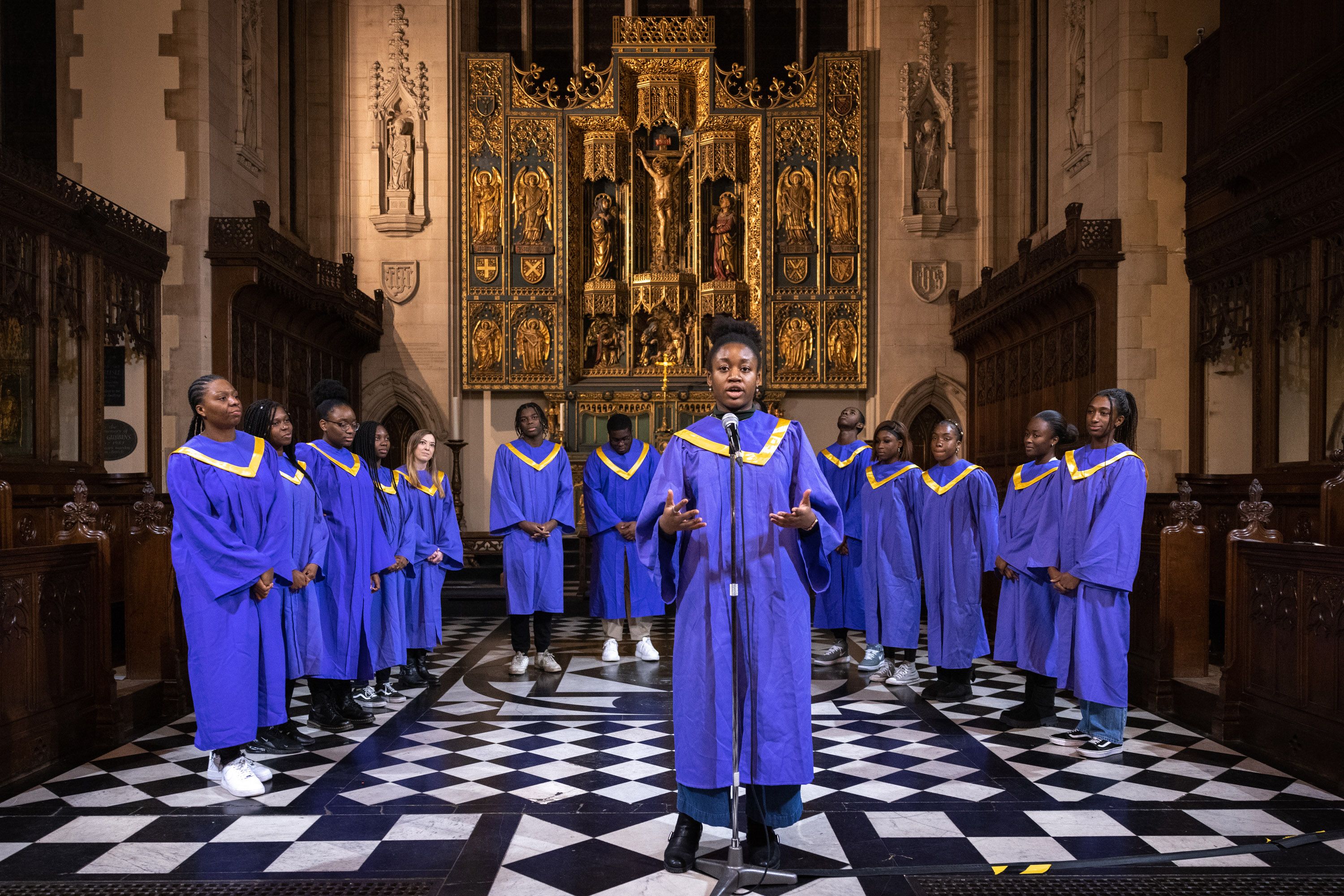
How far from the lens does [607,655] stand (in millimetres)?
7906

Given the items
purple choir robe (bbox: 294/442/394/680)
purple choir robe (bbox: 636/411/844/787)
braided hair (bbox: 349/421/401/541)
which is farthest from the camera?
braided hair (bbox: 349/421/401/541)

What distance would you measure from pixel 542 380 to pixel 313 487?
9.44 metres

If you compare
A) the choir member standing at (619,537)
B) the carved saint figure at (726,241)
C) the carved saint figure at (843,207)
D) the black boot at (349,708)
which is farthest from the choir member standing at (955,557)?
the carved saint figure at (843,207)

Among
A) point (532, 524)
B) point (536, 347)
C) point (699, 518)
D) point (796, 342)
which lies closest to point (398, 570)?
point (532, 524)

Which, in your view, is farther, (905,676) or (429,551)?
(905,676)

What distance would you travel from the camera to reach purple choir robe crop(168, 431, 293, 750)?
4.38 m

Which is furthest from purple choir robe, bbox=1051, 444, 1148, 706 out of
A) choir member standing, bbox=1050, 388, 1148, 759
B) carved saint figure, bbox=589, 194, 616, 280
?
carved saint figure, bbox=589, 194, 616, 280

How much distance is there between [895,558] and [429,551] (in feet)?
10.4

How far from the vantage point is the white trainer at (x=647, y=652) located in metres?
7.99

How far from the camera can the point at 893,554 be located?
7.04m

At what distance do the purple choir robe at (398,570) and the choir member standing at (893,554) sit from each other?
307 centimetres

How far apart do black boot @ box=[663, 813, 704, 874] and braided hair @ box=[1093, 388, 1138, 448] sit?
10.3 feet

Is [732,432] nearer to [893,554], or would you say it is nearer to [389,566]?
[389,566]

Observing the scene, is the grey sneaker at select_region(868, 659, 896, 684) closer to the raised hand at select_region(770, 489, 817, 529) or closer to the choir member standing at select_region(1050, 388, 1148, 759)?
the choir member standing at select_region(1050, 388, 1148, 759)
